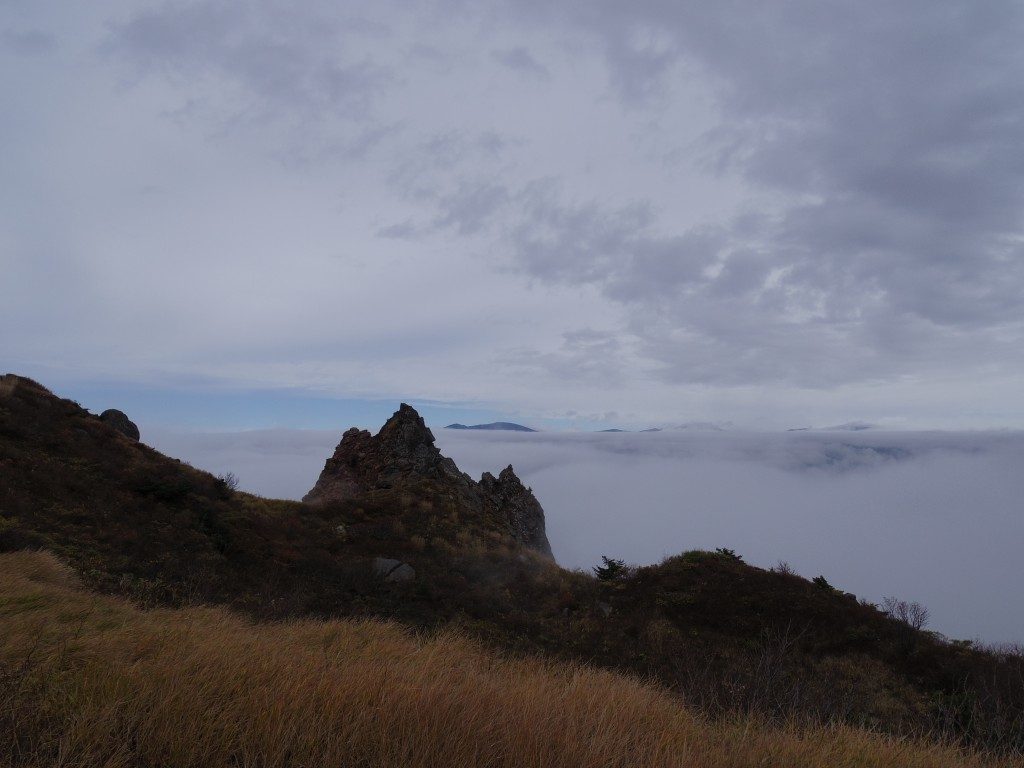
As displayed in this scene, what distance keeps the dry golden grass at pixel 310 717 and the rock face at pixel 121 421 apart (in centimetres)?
2426

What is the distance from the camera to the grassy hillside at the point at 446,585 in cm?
1047

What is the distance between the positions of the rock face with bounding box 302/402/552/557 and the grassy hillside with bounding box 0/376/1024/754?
4.32m

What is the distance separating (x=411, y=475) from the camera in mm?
25625

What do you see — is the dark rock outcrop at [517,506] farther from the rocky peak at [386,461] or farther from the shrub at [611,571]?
the shrub at [611,571]

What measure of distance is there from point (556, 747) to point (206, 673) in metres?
2.40

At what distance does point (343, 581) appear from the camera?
14.5m

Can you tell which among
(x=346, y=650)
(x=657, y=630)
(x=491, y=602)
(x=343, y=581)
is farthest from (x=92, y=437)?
(x=657, y=630)

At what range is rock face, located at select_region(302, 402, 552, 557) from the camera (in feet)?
85.1

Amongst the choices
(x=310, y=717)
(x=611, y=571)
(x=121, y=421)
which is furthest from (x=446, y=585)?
(x=121, y=421)

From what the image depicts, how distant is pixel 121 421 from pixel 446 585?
796 inches

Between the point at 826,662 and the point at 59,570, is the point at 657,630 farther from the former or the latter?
the point at 59,570

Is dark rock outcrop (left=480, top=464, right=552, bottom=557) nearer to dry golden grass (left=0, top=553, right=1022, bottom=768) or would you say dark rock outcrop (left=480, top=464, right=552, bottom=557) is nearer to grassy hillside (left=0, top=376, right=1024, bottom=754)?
grassy hillside (left=0, top=376, right=1024, bottom=754)

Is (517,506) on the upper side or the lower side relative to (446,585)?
upper

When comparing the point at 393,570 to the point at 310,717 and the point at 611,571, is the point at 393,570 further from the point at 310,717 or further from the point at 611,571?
the point at 310,717
